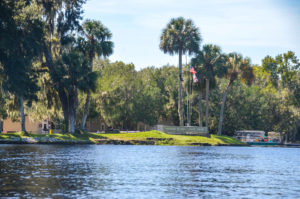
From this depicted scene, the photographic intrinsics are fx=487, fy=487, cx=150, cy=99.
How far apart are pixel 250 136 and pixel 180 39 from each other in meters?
22.7

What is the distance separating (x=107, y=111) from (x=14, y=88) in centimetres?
3437

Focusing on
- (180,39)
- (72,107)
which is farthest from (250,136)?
(72,107)

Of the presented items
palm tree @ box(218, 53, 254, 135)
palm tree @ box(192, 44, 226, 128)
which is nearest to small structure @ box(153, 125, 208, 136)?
palm tree @ box(192, 44, 226, 128)

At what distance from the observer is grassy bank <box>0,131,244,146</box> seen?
6319 cm

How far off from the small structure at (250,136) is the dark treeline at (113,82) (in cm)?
424

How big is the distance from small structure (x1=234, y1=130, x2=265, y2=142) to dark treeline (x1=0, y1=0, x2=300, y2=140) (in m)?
4.24

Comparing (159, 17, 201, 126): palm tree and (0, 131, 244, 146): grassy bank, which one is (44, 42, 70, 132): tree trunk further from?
(159, 17, 201, 126): palm tree

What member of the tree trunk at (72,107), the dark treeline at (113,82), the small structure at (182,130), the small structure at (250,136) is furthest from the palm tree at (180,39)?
the tree trunk at (72,107)

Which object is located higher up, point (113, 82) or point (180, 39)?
point (180, 39)

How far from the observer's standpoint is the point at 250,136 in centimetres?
9106

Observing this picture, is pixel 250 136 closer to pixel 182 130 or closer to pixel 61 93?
pixel 182 130

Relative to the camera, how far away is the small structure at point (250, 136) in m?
89.5

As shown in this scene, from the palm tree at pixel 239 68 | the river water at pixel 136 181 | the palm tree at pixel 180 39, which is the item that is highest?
the palm tree at pixel 180 39

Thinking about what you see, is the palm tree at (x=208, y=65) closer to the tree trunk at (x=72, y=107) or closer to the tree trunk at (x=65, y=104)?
the tree trunk at (x=72, y=107)
